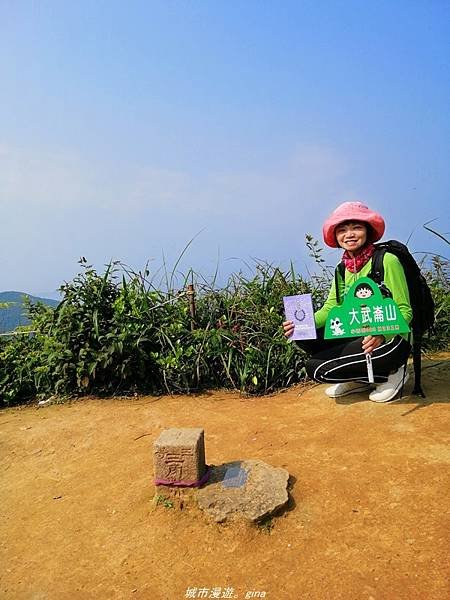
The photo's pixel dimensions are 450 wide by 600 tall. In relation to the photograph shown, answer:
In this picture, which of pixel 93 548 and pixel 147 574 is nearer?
pixel 147 574

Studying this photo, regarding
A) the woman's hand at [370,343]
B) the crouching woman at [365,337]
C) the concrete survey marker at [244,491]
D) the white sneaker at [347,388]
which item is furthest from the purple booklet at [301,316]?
the concrete survey marker at [244,491]

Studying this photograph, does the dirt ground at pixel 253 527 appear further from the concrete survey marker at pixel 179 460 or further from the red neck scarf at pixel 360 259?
the red neck scarf at pixel 360 259

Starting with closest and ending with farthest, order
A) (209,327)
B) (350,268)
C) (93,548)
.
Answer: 1. (93,548)
2. (350,268)
3. (209,327)

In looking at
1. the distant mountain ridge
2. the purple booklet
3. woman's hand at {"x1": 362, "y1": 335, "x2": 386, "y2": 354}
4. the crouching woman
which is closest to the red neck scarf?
the crouching woman

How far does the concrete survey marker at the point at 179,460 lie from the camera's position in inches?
98.4

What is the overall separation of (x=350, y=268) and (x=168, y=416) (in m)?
1.87

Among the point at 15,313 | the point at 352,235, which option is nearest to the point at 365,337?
the point at 352,235

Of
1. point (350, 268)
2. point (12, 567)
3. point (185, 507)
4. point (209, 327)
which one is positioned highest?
point (350, 268)

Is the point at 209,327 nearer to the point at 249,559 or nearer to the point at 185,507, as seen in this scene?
the point at 185,507

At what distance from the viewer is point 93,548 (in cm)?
238

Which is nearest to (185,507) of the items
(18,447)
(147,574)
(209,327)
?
(147,574)


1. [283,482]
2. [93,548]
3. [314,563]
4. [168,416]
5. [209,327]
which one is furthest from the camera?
[209,327]

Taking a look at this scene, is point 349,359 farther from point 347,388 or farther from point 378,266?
point 378,266

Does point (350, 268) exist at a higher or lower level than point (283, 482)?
higher
